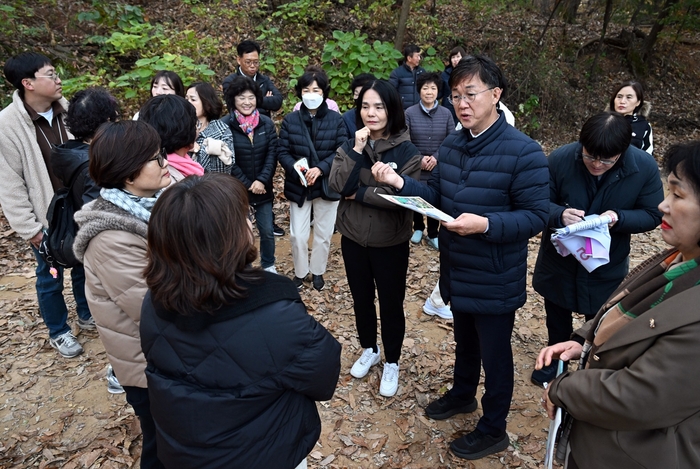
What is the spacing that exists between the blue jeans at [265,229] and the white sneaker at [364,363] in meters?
2.04

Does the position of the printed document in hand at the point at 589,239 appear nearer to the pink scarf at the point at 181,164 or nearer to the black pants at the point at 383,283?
the black pants at the point at 383,283

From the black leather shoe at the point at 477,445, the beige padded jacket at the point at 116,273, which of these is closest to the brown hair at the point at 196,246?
the beige padded jacket at the point at 116,273

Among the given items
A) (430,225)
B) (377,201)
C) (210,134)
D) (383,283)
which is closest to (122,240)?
(377,201)

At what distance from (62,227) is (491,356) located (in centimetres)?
328

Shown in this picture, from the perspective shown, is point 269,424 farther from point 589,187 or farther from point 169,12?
point 169,12

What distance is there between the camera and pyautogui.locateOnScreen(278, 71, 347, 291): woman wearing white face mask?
498cm

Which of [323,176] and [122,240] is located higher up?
[122,240]

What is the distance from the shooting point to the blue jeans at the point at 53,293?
4070mm

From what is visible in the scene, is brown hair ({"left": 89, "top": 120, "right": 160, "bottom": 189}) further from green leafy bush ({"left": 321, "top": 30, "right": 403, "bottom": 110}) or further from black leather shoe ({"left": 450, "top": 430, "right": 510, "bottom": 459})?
green leafy bush ({"left": 321, "top": 30, "right": 403, "bottom": 110})

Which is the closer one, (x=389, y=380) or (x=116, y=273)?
(x=116, y=273)

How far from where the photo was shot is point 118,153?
2330 mm

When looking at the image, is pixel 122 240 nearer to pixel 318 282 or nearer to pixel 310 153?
pixel 310 153

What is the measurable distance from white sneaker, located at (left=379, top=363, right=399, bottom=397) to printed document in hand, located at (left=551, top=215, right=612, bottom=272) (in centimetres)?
173

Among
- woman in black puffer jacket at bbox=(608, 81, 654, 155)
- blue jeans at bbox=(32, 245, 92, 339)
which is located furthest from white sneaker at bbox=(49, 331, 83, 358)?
woman in black puffer jacket at bbox=(608, 81, 654, 155)
